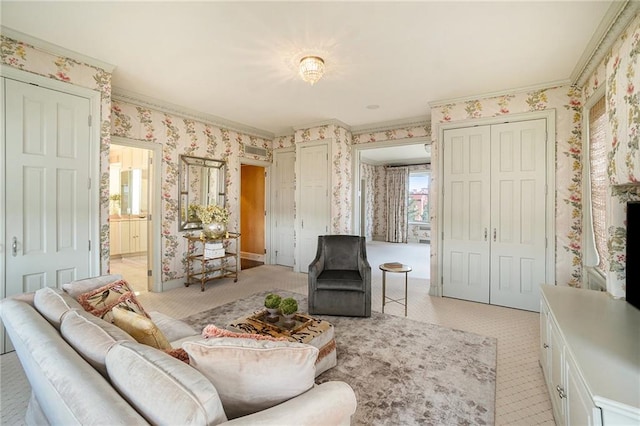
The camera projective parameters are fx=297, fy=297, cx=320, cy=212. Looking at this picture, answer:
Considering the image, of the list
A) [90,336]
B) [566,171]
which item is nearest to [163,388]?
[90,336]

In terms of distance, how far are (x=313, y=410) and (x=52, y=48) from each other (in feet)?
12.1

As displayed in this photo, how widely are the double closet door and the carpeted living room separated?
0.02 metres

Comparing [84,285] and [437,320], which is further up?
[84,285]

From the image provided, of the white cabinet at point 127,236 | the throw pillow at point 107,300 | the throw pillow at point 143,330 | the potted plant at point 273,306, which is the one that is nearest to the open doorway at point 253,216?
the white cabinet at point 127,236

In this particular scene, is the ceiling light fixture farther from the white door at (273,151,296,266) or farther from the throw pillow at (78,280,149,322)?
the white door at (273,151,296,266)

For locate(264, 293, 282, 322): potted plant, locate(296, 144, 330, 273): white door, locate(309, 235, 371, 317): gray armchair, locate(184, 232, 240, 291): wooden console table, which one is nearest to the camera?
locate(264, 293, 282, 322): potted plant

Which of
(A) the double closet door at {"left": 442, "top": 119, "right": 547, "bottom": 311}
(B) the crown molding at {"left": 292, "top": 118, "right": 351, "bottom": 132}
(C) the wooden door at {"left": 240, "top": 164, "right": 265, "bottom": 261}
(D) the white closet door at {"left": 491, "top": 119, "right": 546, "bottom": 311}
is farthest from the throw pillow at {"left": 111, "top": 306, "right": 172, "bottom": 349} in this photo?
(C) the wooden door at {"left": 240, "top": 164, "right": 265, "bottom": 261}

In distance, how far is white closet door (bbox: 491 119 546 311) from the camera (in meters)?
3.68

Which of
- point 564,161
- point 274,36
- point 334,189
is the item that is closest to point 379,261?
point 334,189

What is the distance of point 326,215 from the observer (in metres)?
5.43

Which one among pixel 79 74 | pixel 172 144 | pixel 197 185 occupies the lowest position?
pixel 197 185

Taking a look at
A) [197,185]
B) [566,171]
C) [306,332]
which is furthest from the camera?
[197,185]

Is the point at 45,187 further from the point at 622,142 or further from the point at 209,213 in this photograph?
the point at 622,142

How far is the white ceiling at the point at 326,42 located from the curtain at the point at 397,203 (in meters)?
6.32
